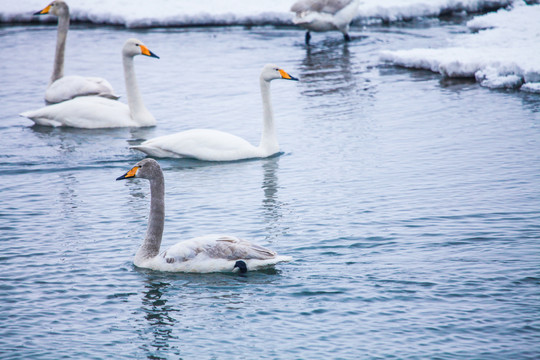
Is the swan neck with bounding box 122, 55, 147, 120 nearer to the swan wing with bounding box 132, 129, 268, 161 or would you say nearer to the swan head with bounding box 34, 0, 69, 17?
the swan wing with bounding box 132, 129, 268, 161

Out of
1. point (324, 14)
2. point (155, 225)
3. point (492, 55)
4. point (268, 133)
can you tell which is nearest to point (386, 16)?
point (324, 14)

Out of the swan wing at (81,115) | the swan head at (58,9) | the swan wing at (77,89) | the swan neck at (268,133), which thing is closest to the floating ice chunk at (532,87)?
the swan neck at (268,133)

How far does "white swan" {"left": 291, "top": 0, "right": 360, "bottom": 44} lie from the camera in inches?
887

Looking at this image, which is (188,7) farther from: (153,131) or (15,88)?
(153,131)

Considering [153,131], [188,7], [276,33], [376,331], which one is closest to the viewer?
[376,331]

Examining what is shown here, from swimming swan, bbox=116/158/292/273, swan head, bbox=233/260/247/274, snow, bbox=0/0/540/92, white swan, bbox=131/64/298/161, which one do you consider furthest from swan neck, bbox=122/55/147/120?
swan head, bbox=233/260/247/274

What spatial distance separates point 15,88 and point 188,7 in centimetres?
1060

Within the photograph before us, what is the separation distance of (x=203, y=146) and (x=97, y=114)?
3293 millimetres

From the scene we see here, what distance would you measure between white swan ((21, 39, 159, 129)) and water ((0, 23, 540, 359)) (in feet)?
0.94

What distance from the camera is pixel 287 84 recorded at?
61.2 feet

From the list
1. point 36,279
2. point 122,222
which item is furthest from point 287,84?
point 36,279

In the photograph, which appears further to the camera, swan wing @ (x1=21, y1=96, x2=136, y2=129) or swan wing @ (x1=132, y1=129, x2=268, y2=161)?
swan wing @ (x1=21, y1=96, x2=136, y2=129)

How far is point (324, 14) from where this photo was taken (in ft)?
74.1

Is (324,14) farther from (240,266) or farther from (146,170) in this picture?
(240,266)
